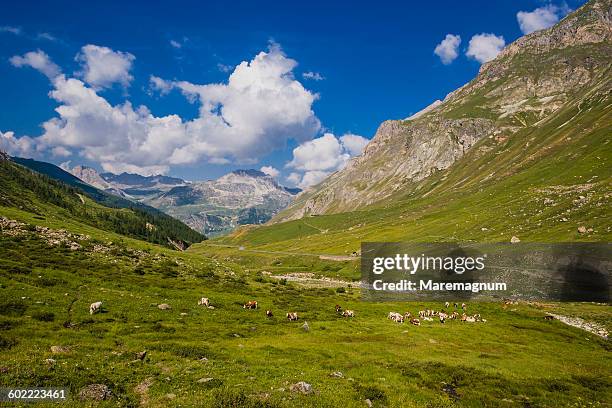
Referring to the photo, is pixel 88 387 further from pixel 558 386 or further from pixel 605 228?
pixel 605 228

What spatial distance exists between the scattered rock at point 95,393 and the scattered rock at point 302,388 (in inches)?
452

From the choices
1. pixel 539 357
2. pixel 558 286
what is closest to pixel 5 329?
pixel 539 357

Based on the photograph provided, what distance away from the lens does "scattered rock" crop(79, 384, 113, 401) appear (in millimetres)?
20433

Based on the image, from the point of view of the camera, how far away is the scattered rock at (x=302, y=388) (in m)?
25.3

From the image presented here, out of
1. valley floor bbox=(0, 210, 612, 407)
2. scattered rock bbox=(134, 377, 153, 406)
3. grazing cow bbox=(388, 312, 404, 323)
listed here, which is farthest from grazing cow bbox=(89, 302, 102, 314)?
grazing cow bbox=(388, 312, 404, 323)

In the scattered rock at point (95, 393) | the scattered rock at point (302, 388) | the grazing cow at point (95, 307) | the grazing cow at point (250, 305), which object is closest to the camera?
the scattered rock at point (95, 393)

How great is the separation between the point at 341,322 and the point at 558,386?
28.6 meters

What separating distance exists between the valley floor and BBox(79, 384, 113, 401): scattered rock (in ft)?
1.45

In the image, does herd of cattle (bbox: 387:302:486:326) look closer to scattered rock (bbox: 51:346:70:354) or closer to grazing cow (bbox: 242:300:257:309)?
grazing cow (bbox: 242:300:257:309)

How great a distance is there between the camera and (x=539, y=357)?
43.6 meters

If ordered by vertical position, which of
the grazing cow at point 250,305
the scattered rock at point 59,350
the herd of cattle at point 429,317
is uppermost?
the scattered rock at point 59,350

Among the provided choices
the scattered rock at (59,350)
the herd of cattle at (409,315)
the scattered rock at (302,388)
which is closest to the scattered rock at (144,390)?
the scattered rock at (59,350)

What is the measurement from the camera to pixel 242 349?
35.7m

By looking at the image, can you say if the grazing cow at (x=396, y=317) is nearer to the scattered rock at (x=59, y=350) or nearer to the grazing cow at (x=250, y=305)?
the grazing cow at (x=250, y=305)
